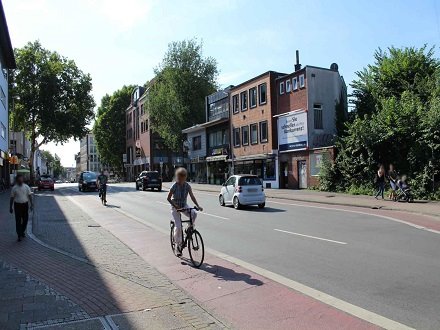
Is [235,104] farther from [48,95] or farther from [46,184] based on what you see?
[48,95]

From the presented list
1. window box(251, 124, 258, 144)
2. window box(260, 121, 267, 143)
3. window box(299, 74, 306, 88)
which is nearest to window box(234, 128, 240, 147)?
window box(251, 124, 258, 144)

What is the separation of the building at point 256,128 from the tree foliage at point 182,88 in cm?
1169

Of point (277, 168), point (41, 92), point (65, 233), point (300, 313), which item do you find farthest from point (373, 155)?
point (41, 92)

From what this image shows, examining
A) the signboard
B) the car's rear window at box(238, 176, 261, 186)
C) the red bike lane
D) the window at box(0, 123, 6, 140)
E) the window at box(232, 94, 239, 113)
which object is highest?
the window at box(232, 94, 239, 113)

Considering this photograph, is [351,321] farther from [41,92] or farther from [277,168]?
[41,92]

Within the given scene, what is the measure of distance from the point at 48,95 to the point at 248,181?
4282cm

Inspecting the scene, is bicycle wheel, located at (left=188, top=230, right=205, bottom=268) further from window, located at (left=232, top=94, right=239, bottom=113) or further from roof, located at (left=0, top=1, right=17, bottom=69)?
window, located at (left=232, top=94, right=239, bottom=113)

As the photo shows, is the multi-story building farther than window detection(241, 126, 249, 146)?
Yes

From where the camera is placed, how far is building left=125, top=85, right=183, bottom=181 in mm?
74500

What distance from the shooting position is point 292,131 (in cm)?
3503

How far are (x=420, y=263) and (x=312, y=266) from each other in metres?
1.93

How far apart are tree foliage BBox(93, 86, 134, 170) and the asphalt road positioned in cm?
8130

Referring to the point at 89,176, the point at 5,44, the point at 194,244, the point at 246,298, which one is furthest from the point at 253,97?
the point at 246,298

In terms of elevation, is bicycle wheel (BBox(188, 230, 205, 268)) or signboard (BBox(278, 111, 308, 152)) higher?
signboard (BBox(278, 111, 308, 152))
